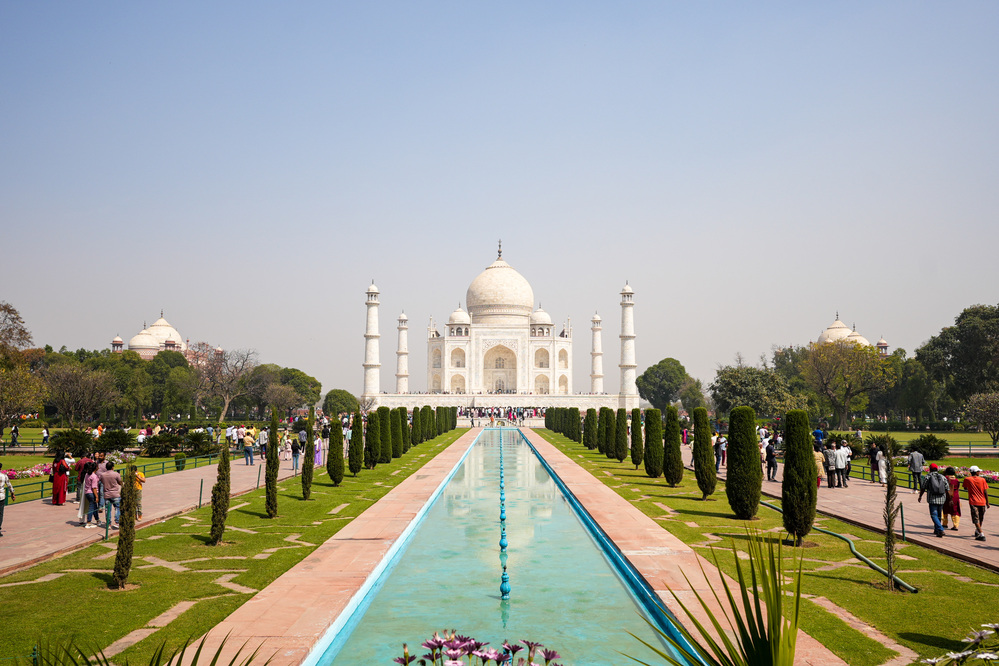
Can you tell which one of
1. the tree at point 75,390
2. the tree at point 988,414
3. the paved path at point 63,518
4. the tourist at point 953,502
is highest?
the tree at point 75,390

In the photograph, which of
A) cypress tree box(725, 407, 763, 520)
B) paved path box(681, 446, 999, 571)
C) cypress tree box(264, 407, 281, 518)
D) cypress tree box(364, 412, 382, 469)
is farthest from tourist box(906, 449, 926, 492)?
cypress tree box(364, 412, 382, 469)

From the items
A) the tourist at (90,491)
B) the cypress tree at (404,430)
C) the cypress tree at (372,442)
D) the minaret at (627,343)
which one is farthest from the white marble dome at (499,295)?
the tourist at (90,491)

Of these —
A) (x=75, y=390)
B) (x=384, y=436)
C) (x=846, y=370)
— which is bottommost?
(x=384, y=436)

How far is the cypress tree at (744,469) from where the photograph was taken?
11.0 meters

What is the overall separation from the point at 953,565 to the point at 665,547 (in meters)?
3.01

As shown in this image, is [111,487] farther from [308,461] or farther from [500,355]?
[500,355]

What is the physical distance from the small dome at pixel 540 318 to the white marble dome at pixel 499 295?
25.0 inches

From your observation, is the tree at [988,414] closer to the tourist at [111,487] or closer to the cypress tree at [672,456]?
the cypress tree at [672,456]

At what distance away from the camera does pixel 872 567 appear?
25.7ft

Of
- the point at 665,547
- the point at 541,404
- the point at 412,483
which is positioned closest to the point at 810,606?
the point at 665,547

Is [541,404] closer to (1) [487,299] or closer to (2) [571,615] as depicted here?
(1) [487,299]

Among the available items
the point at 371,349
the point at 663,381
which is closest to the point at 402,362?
the point at 371,349

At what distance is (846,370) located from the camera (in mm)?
42656

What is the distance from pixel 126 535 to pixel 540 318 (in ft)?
190
